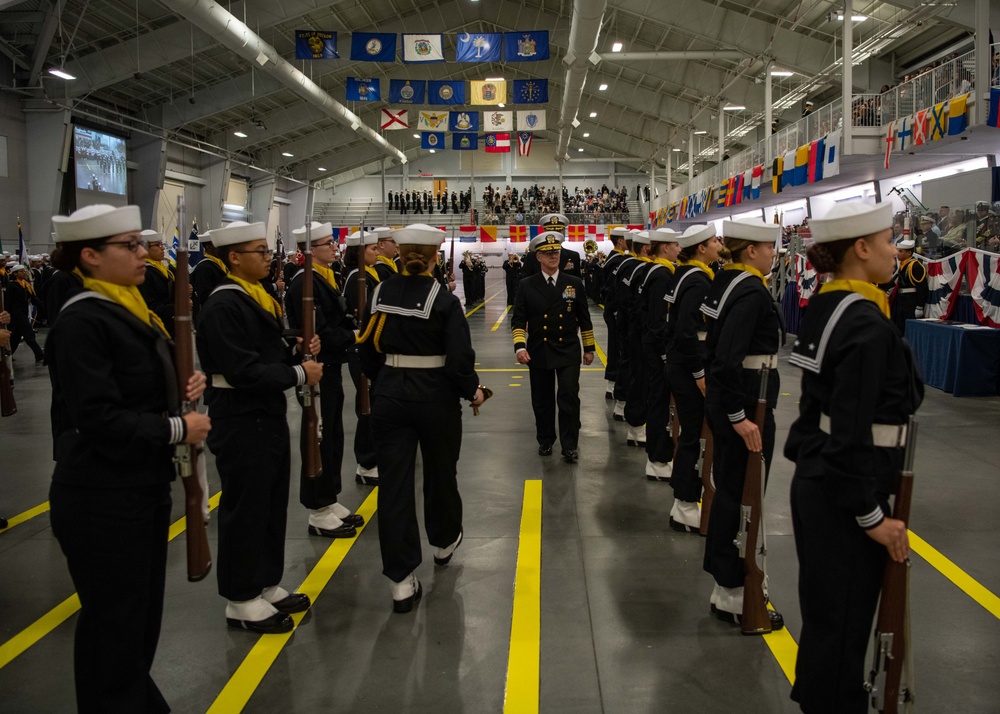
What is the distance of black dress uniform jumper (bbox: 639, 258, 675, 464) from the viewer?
20.6ft

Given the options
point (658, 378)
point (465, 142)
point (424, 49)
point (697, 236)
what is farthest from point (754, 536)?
point (465, 142)

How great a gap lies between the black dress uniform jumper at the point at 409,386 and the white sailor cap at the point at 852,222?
1.98 metres

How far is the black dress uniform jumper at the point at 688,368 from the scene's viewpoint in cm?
503

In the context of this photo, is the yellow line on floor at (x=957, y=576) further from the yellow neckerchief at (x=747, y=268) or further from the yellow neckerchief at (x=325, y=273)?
the yellow neckerchief at (x=325, y=273)

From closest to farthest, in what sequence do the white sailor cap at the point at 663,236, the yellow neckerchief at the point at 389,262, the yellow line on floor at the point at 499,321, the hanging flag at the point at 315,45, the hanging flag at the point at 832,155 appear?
the white sailor cap at the point at 663,236
the yellow neckerchief at the point at 389,262
the hanging flag at the point at 832,155
the hanging flag at the point at 315,45
the yellow line on floor at the point at 499,321

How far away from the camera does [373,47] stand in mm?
19469

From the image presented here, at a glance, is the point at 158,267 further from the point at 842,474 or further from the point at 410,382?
the point at 842,474

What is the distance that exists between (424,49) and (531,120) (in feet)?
29.4

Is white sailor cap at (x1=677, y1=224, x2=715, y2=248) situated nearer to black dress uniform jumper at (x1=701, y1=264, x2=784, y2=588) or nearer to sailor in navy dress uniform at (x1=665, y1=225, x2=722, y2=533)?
sailor in navy dress uniform at (x1=665, y1=225, x2=722, y2=533)

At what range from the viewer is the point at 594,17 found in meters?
18.1

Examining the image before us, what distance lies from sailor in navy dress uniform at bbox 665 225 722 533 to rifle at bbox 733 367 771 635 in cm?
112

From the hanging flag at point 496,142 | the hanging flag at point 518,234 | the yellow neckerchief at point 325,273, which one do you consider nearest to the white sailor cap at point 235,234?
the yellow neckerchief at point 325,273

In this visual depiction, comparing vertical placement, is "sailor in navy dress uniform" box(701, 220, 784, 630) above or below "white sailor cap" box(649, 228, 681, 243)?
below

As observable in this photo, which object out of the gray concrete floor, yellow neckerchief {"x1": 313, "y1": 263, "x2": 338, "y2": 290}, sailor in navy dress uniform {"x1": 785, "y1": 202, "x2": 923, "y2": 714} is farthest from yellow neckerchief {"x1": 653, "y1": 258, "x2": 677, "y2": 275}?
sailor in navy dress uniform {"x1": 785, "y1": 202, "x2": 923, "y2": 714}
